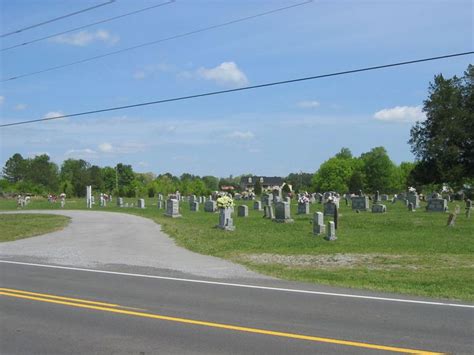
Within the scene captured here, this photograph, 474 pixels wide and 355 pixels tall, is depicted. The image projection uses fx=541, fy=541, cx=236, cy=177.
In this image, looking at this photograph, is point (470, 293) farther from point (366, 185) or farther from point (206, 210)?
point (366, 185)

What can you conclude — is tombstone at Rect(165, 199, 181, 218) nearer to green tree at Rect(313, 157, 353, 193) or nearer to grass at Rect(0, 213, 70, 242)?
grass at Rect(0, 213, 70, 242)

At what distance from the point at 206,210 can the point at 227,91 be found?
80.0 ft

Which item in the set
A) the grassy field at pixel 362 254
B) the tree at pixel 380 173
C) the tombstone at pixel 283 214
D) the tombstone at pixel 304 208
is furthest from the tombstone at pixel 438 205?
the tree at pixel 380 173

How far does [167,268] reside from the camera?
13.1 metres

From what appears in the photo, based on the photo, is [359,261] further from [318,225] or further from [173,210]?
[173,210]

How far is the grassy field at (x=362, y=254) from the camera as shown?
446 inches

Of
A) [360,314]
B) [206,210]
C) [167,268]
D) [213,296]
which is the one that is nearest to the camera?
[360,314]

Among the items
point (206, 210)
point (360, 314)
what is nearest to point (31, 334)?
point (360, 314)

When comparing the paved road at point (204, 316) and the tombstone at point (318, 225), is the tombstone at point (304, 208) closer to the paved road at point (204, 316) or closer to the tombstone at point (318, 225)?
the tombstone at point (318, 225)

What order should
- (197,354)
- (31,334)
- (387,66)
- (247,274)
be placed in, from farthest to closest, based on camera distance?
(387,66) → (247,274) → (31,334) → (197,354)

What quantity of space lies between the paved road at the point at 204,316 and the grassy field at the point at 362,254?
4.43ft

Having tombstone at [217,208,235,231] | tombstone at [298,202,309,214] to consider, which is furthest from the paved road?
tombstone at [298,202,309,214]

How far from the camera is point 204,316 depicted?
306 inches

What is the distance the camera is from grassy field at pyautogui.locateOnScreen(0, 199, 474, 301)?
11336mm
